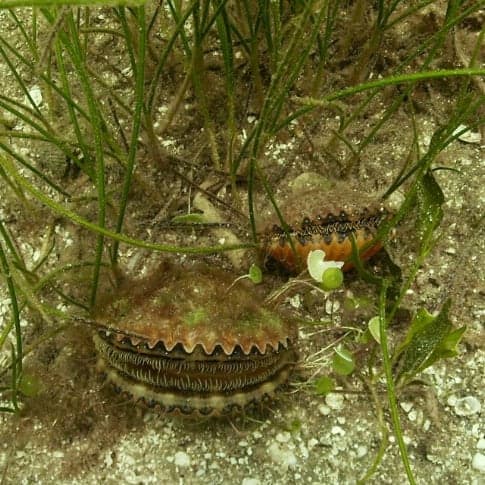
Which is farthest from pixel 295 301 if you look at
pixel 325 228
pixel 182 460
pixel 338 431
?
pixel 182 460

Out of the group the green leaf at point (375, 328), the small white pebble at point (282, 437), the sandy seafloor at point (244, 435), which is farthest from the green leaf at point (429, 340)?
the small white pebble at point (282, 437)

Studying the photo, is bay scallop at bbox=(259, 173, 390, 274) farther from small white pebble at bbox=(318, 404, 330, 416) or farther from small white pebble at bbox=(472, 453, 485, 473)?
small white pebble at bbox=(472, 453, 485, 473)

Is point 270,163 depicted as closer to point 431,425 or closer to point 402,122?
point 402,122

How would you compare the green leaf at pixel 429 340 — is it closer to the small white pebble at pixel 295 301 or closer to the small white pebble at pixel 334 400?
the small white pebble at pixel 334 400

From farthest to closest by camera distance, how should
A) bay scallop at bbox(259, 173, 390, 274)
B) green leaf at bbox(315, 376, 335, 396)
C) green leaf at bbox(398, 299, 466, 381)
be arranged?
bay scallop at bbox(259, 173, 390, 274) → green leaf at bbox(315, 376, 335, 396) → green leaf at bbox(398, 299, 466, 381)

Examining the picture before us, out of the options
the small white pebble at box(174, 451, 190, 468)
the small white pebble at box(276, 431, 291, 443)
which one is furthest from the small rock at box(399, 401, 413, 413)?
the small white pebble at box(174, 451, 190, 468)

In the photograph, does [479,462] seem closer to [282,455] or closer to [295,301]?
[282,455]
